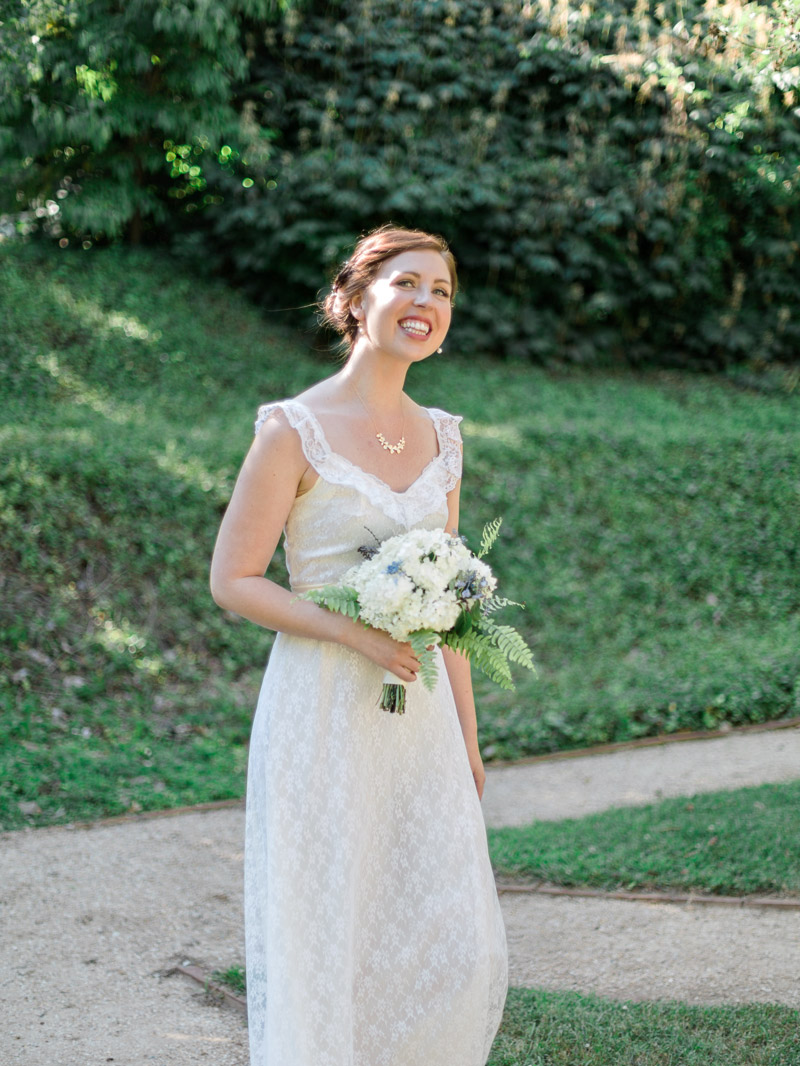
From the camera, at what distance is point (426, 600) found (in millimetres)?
2146

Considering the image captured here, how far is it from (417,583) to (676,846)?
10.1 ft

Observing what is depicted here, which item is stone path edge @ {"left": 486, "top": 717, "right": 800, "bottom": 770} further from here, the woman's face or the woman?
the woman's face

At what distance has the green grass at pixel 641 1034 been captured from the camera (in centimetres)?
295

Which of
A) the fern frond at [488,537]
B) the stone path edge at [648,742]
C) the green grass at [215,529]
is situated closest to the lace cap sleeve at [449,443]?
the fern frond at [488,537]

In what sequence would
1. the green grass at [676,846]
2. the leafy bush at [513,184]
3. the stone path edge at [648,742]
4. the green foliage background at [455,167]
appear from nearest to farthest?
the green grass at [676,846] < the stone path edge at [648,742] < the green foliage background at [455,167] < the leafy bush at [513,184]

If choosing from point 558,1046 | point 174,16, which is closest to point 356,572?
point 558,1046

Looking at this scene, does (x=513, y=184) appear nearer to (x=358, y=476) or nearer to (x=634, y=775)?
(x=634, y=775)

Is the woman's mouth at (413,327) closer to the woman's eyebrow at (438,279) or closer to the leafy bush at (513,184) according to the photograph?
the woman's eyebrow at (438,279)

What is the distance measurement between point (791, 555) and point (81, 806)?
20.4ft

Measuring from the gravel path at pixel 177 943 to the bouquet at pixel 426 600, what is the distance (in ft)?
5.45

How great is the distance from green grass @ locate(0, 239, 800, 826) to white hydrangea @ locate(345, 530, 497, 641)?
11.9 feet

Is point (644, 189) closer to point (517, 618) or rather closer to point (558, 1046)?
point (517, 618)

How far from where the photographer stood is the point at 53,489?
7004 mm

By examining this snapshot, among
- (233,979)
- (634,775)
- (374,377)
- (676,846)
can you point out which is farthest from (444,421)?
(634,775)
